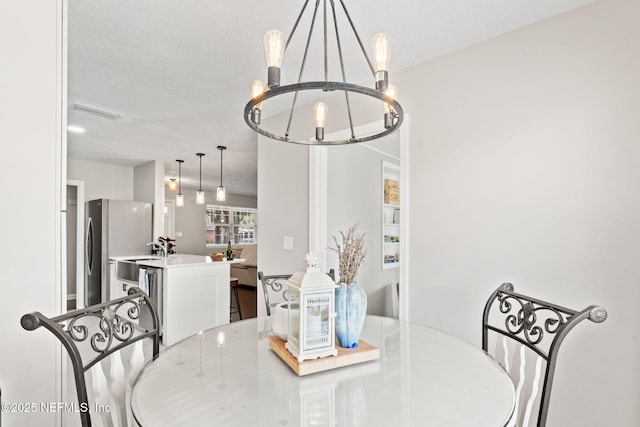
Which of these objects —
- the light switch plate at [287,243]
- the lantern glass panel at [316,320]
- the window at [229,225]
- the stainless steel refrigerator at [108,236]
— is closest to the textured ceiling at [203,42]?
the light switch plate at [287,243]

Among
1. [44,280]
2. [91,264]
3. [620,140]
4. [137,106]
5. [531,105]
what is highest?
[137,106]

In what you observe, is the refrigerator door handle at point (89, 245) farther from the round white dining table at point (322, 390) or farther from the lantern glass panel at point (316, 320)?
the lantern glass panel at point (316, 320)

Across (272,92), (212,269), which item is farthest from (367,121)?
(212,269)

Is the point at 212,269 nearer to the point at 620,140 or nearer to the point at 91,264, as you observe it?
the point at 91,264

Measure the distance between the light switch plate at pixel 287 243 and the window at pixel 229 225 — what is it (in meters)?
6.50

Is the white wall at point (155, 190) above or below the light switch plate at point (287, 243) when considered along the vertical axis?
above

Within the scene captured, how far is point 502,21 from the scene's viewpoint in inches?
71.9

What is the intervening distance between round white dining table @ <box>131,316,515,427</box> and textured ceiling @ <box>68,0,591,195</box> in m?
1.66

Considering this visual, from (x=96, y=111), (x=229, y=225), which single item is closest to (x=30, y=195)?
(x=96, y=111)

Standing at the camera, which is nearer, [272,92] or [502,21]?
[272,92]

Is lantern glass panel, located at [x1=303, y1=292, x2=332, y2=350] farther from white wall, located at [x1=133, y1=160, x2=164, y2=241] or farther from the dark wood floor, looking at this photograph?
white wall, located at [x1=133, y1=160, x2=164, y2=241]

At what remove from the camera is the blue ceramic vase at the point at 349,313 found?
46.0 inches

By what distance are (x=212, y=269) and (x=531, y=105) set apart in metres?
3.42

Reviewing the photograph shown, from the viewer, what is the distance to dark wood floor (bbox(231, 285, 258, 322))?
467cm
